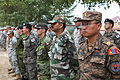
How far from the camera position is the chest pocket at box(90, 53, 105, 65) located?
5.86ft

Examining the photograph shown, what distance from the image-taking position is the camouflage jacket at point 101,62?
1.75m

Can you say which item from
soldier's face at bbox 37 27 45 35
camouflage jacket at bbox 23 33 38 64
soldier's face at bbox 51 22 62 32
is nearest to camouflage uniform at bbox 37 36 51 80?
soldier's face at bbox 37 27 45 35

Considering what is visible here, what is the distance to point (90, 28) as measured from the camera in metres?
1.94

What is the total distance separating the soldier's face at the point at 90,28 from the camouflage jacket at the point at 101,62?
0.36 feet

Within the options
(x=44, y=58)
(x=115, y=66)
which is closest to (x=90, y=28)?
(x=115, y=66)

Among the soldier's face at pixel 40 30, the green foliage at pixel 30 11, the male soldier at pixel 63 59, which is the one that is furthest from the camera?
the green foliage at pixel 30 11

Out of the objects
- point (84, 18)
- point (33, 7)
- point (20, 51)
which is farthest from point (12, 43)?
point (33, 7)

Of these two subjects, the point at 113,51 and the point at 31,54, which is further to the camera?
the point at 31,54

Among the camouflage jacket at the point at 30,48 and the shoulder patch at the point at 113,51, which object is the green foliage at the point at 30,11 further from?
the shoulder patch at the point at 113,51

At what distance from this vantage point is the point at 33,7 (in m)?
14.9

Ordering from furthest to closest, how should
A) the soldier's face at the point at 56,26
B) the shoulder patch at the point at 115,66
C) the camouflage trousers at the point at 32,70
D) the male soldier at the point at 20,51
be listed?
the male soldier at the point at 20,51 < the camouflage trousers at the point at 32,70 < the soldier's face at the point at 56,26 < the shoulder patch at the point at 115,66

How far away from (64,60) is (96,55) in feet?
2.44

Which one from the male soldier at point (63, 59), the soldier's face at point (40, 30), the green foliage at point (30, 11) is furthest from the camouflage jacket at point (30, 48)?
the green foliage at point (30, 11)

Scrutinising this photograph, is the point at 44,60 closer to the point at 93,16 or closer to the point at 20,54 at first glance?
the point at 93,16
